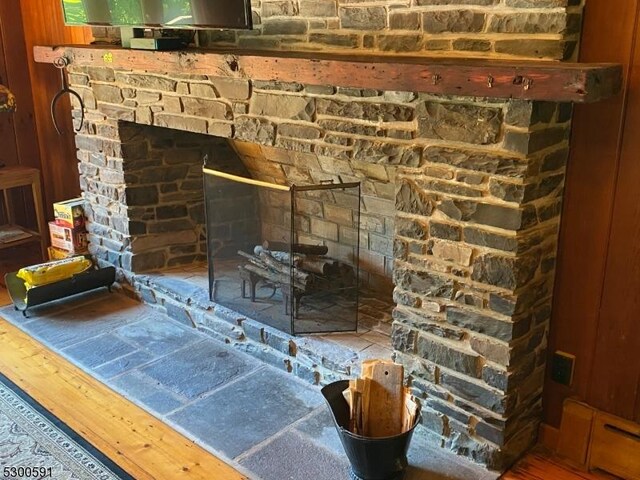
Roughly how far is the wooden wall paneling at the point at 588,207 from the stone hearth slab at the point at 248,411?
105 centimetres

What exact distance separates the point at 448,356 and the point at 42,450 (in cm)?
160

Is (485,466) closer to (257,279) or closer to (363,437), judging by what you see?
(363,437)

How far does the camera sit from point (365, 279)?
3.42 m

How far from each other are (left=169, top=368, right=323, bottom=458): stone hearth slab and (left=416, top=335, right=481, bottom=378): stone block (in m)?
0.61

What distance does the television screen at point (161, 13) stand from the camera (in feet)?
8.97

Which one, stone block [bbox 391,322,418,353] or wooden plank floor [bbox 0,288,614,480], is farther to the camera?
stone block [bbox 391,322,418,353]

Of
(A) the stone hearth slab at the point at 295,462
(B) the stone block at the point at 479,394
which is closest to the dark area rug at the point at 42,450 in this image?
(A) the stone hearth slab at the point at 295,462

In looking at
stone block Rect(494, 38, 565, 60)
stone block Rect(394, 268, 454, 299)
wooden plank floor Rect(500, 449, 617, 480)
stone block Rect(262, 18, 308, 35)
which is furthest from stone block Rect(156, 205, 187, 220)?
wooden plank floor Rect(500, 449, 617, 480)

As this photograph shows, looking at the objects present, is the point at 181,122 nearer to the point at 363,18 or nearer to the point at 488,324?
the point at 363,18

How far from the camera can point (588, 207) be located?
2256mm

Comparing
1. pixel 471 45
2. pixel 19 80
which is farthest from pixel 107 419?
pixel 19 80

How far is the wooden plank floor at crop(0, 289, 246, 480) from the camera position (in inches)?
96.4

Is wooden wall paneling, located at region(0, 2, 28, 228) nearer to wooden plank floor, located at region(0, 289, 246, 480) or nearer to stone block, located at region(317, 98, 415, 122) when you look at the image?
wooden plank floor, located at region(0, 289, 246, 480)

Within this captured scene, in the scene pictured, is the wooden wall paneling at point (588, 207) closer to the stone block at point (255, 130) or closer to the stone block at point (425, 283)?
the stone block at point (425, 283)
